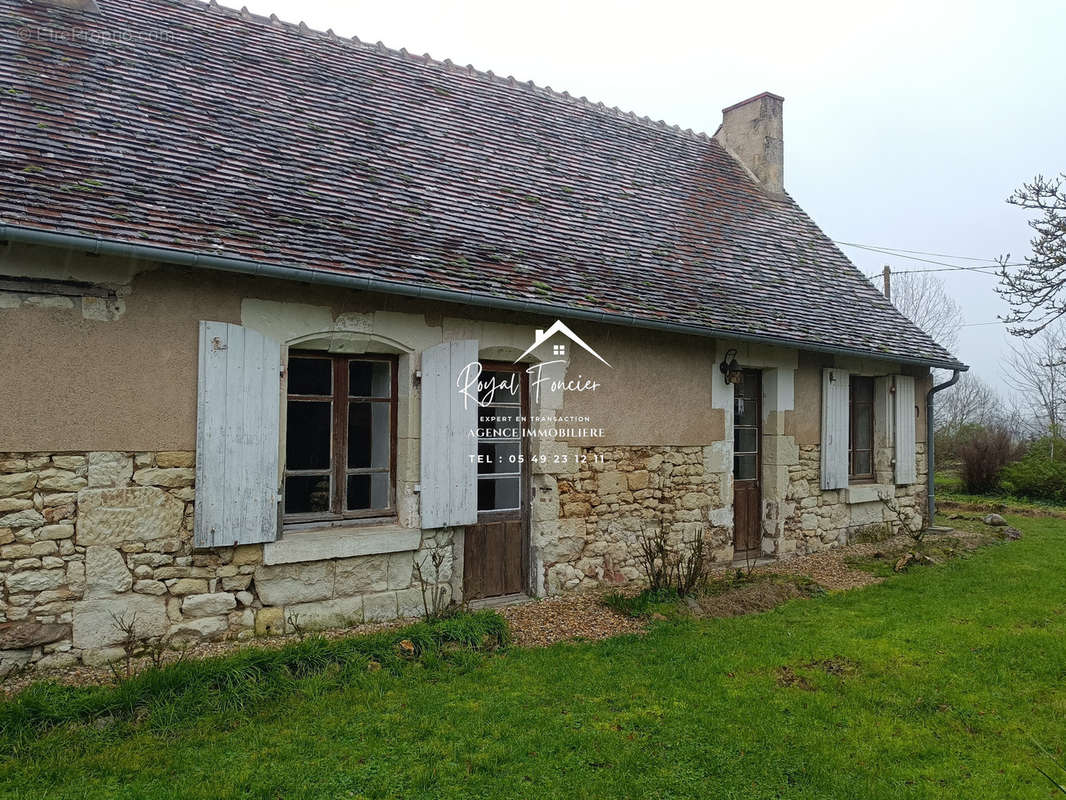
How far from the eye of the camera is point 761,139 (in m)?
→ 10.3

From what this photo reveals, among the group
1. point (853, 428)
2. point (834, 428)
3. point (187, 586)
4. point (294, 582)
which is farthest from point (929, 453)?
point (187, 586)

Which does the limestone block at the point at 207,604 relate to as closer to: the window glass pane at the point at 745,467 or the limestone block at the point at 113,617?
the limestone block at the point at 113,617

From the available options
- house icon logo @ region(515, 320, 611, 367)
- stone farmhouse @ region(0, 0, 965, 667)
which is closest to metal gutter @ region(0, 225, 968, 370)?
stone farmhouse @ region(0, 0, 965, 667)

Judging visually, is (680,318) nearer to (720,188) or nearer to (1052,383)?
(720,188)

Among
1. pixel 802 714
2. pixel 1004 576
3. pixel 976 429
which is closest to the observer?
pixel 802 714

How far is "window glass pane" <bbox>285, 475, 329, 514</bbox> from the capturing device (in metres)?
5.14

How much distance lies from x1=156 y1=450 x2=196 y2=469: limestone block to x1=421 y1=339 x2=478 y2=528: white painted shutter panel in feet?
5.37

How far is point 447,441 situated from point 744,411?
397 centimetres

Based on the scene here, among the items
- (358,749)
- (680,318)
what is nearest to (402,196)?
(680,318)

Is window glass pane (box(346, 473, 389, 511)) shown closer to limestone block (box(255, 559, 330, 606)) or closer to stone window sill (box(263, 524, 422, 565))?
stone window sill (box(263, 524, 422, 565))

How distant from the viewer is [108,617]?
14.1ft

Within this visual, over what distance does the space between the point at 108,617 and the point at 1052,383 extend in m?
26.0

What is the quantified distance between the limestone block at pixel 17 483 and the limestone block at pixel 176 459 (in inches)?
26.5

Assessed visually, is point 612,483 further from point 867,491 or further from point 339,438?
point 867,491
